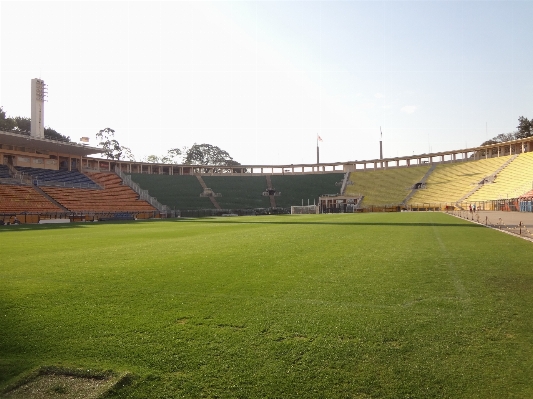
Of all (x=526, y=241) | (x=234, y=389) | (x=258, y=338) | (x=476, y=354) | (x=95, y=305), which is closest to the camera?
(x=234, y=389)

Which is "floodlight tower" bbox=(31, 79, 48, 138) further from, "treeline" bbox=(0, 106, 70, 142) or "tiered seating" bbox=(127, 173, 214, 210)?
"treeline" bbox=(0, 106, 70, 142)

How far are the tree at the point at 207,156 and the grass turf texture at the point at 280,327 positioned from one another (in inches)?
4640

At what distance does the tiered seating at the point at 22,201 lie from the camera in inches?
1511

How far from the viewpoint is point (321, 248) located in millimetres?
12539

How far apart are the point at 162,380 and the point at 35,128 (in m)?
56.3

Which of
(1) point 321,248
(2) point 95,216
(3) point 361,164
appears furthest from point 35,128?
(3) point 361,164

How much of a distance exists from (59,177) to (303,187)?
4365 cm

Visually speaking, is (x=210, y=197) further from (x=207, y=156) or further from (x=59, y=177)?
(x=207, y=156)

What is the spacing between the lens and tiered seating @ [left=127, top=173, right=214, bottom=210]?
5994 centimetres

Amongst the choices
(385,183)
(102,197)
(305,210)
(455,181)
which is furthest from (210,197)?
(455,181)

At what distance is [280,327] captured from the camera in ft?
15.4

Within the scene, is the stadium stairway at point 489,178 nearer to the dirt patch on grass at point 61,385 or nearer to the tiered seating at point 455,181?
the tiered seating at point 455,181

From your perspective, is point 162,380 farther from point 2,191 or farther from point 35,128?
point 35,128

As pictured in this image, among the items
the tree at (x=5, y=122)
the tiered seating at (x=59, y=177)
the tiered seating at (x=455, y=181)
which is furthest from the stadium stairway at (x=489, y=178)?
the tree at (x=5, y=122)
